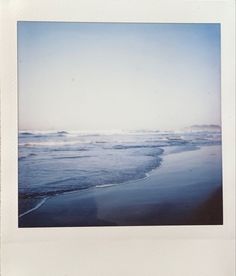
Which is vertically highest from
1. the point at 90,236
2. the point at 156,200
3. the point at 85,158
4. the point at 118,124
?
the point at 118,124

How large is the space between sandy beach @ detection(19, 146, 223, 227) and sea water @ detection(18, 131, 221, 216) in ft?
0.09

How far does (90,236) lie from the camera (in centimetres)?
119

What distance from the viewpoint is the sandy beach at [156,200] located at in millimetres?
1194

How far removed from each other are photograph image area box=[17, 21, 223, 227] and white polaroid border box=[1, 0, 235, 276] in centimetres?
3

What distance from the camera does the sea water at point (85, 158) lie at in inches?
46.9

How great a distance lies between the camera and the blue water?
119 cm

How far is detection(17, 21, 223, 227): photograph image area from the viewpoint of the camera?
3.92ft

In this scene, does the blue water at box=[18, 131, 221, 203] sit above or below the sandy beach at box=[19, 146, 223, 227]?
above

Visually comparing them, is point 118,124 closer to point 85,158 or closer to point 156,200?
point 85,158

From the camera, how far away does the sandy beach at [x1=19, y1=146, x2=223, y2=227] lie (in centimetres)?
119

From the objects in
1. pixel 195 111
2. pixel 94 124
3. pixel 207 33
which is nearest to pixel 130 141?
pixel 94 124

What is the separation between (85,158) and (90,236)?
0.27 meters

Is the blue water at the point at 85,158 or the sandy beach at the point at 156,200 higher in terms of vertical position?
the blue water at the point at 85,158

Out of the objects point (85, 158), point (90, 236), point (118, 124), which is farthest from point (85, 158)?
point (90, 236)
